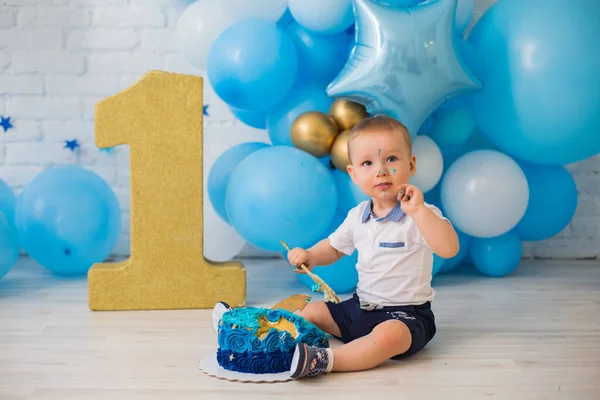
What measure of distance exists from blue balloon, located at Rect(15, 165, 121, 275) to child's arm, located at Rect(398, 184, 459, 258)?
1.14 m


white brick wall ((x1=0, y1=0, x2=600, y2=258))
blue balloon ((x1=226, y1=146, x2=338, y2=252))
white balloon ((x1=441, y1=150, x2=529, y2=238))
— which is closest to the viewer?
blue balloon ((x1=226, y1=146, x2=338, y2=252))

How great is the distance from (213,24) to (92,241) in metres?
0.77

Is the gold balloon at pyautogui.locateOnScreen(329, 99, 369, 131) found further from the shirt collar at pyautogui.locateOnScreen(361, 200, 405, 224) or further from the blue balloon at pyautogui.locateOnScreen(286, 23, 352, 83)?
the shirt collar at pyautogui.locateOnScreen(361, 200, 405, 224)

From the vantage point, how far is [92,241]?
2.27m

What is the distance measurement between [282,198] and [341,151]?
0.74ft

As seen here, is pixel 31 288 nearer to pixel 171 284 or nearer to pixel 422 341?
pixel 171 284

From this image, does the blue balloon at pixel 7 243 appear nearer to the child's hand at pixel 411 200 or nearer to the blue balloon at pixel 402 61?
the blue balloon at pixel 402 61

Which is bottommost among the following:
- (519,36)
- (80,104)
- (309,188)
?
(309,188)

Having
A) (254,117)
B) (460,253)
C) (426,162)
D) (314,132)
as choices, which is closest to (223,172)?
(254,117)

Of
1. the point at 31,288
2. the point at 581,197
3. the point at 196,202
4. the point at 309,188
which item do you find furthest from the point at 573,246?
the point at 31,288

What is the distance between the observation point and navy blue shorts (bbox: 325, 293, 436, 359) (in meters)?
1.53

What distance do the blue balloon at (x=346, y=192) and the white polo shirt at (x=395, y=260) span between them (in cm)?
37

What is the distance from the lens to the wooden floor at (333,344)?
1328 millimetres

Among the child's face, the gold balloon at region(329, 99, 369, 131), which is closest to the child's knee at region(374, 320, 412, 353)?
the child's face
